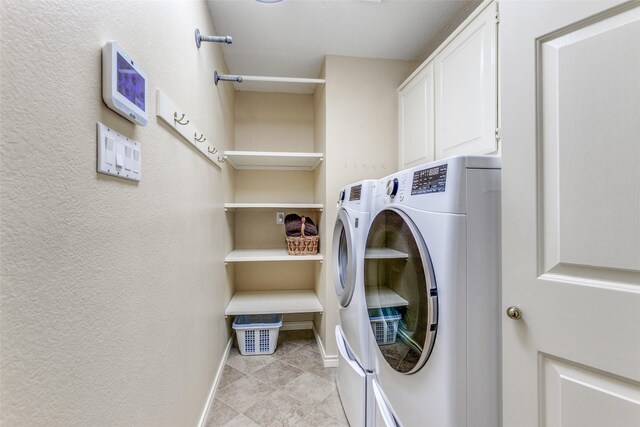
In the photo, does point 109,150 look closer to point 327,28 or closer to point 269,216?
point 327,28

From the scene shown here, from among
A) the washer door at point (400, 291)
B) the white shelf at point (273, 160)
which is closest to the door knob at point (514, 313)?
the washer door at point (400, 291)

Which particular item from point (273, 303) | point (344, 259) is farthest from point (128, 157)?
point (273, 303)

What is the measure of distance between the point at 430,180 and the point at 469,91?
86 cm

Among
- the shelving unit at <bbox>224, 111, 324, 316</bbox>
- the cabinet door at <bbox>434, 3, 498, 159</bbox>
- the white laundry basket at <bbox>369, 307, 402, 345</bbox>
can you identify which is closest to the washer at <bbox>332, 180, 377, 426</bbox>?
the white laundry basket at <bbox>369, 307, 402, 345</bbox>

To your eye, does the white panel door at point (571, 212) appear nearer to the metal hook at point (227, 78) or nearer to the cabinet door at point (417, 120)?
the cabinet door at point (417, 120)

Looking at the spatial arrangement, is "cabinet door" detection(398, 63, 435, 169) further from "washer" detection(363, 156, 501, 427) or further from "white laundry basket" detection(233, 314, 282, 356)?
"white laundry basket" detection(233, 314, 282, 356)

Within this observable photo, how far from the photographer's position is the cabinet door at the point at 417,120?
1.78 metres

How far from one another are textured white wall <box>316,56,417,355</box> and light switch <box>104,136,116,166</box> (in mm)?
1568

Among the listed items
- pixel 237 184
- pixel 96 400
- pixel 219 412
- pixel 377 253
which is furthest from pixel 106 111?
pixel 237 184

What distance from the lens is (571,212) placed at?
2.24 feet

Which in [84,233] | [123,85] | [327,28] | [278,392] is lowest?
[278,392]

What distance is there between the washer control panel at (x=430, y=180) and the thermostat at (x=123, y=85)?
0.88 metres

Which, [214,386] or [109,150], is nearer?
[109,150]

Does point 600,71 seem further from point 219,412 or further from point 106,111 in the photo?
point 219,412
